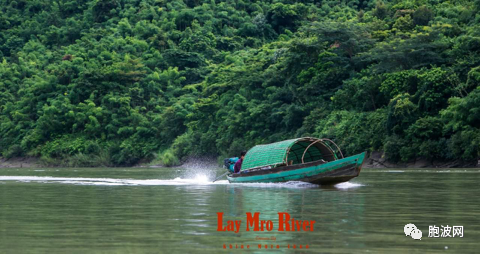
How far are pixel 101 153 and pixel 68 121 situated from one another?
5929 mm

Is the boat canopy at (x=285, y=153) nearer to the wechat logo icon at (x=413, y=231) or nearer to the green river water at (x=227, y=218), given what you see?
the green river water at (x=227, y=218)

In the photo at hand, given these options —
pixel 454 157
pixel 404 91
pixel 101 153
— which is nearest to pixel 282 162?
pixel 454 157

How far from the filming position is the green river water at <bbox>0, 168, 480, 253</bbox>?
11.0 metres

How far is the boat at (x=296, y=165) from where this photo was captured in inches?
981

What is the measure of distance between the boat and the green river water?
5.33 ft

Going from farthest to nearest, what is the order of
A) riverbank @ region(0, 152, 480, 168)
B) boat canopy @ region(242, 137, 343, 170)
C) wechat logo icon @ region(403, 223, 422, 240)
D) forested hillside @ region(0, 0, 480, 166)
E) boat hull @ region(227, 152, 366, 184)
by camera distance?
Result: 1. forested hillside @ region(0, 0, 480, 166)
2. riverbank @ region(0, 152, 480, 168)
3. boat canopy @ region(242, 137, 343, 170)
4. boat hull @ region(227, 152, 366, 184)
5. wechat logo icon @ region(403, 223, 422, 240)

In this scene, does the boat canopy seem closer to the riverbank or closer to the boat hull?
the boat hull

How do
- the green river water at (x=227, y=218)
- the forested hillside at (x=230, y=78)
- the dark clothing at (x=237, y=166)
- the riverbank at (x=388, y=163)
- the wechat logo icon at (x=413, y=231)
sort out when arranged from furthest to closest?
the forested hillside at (x=230, y=78), the riverbank at (x=388, y=163), the dark clothing at (x=237, y=166), the wechat logo icon at (x=413, y=231), the green river water at (x=227, y=218)

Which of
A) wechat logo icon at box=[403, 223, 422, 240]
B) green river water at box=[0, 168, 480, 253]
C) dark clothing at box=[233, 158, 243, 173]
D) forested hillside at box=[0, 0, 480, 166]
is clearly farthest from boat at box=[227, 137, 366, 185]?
forested hillside at box=[0, 0, 480, 166]

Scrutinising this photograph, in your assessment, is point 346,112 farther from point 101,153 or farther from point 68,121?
point 68,121

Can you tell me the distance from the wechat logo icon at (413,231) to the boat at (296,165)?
12.0 meters

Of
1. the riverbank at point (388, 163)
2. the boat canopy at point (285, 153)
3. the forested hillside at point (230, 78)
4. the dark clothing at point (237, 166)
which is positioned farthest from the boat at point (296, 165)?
the riverbank at point (388, 163)

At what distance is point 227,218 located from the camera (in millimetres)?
14352

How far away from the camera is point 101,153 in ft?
221
